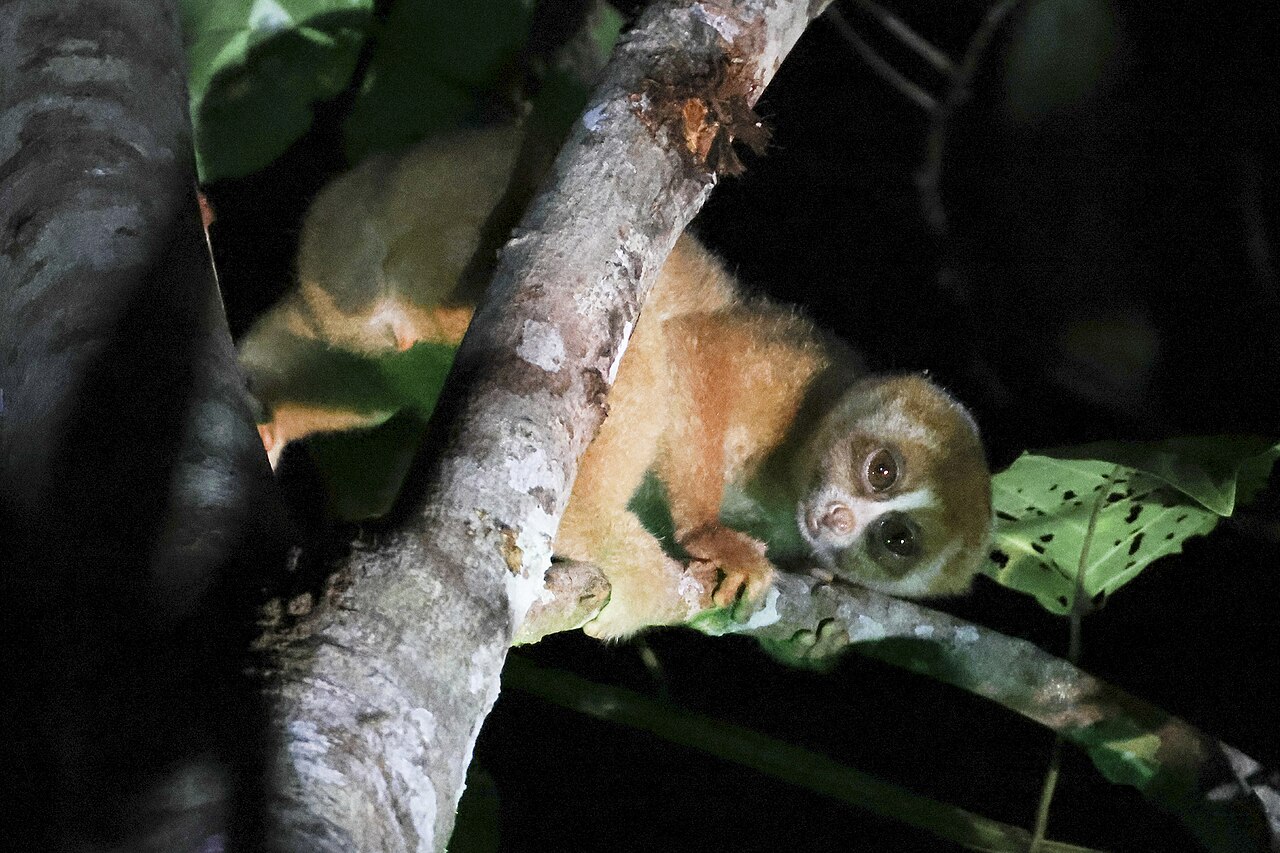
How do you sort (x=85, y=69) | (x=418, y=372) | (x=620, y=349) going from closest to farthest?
(x=620, y=349)
(x=85, y=69)
(x=418, y=372)

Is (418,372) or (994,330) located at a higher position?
(994,330)

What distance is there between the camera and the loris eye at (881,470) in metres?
3.05

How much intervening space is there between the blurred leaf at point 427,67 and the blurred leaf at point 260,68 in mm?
100

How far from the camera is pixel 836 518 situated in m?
3.04

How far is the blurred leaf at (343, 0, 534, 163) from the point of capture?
3.20m

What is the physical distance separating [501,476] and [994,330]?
141 inches

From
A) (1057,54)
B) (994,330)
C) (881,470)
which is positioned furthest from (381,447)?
(1057,54)

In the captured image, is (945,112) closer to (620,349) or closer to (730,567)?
(730,567)

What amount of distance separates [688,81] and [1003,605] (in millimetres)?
2757

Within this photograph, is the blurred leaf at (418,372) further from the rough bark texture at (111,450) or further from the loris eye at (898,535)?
the loris eye at (898,535)

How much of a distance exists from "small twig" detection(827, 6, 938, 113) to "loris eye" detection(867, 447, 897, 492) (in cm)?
188

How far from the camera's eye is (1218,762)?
7.84 feet

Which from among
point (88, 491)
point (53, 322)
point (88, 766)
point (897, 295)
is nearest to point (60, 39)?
point (53, 322)

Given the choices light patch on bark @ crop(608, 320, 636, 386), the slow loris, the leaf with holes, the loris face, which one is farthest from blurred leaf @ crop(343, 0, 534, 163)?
the leaf with holes
